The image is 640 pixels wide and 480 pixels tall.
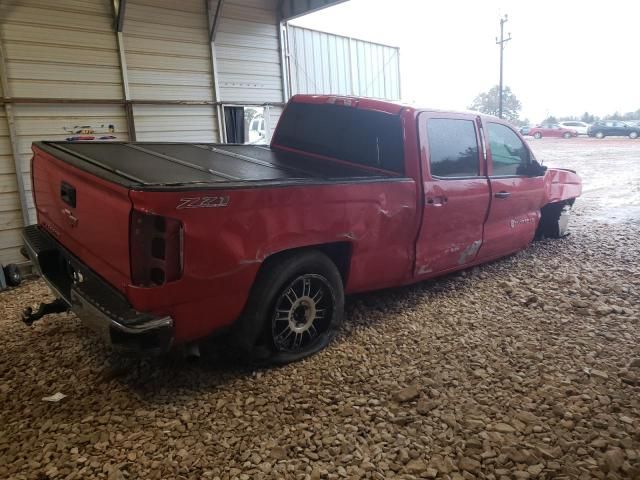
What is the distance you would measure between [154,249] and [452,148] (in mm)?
2913

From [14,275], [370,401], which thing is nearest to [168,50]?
[14,275]

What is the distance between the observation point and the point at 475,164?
14.9 feet

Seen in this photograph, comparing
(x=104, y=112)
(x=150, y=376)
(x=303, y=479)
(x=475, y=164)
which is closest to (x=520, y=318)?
(x=475, y=164)

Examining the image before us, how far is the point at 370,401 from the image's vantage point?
2.86 metres

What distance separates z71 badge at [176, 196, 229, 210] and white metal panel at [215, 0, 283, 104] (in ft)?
21.0

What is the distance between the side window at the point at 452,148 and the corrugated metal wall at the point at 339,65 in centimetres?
543

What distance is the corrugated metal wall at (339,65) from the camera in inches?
374

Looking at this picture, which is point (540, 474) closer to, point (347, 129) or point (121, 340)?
point (121, 340)

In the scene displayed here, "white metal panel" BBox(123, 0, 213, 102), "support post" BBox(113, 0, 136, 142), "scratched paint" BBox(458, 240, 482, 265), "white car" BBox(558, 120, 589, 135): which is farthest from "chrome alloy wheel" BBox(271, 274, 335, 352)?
"white car" BBox(558, 120, 589, 135)

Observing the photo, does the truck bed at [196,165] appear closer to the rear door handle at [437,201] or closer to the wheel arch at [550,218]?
the rear door handle at [437,201]

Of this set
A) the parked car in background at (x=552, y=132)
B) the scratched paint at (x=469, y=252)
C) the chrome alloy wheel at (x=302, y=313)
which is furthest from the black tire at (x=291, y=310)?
the parked car in background at (x=552, y=132)

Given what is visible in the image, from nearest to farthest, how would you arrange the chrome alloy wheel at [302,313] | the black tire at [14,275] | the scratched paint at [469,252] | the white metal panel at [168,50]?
the chrome alloy wheel at [302,313] < the scratched paint at [469,252] < the black tire at [14,275] < the white metal panel at [168,50]

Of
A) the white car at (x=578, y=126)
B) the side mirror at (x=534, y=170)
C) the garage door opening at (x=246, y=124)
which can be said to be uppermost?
the white car at (x=578, y=126)

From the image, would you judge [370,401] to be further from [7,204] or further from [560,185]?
[7,204]
